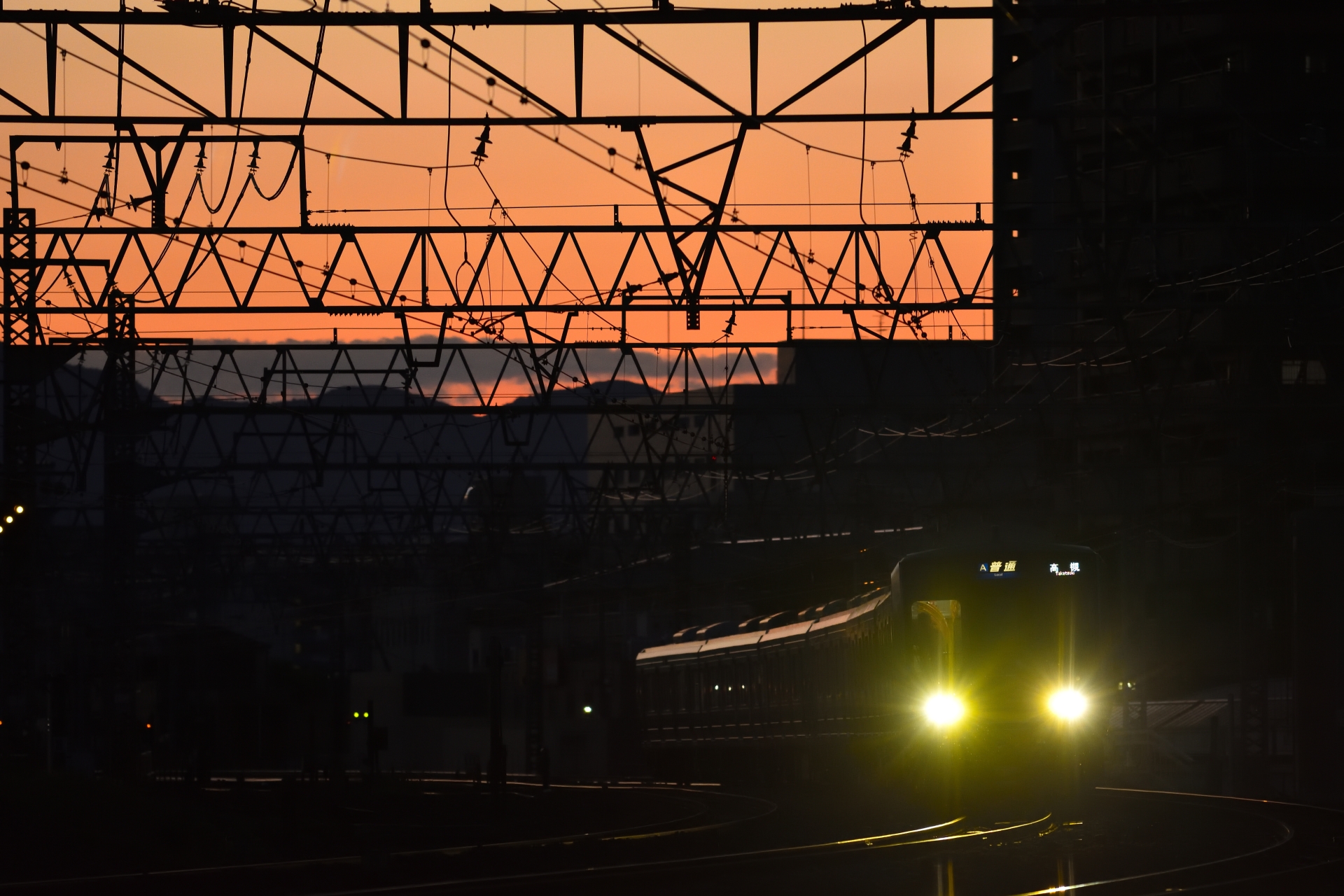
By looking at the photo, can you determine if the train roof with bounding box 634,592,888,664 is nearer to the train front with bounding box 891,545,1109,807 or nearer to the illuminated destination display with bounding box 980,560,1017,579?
the train front with bounding box 891,545,1109,807

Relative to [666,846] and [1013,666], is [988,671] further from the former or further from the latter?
[666,846]

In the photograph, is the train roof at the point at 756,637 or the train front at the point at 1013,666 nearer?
the train front at the point at 1013,666

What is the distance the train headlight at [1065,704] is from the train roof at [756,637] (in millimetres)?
3332

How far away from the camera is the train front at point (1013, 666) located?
70.8 feet

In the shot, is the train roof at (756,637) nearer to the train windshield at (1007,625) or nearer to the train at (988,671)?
the train at (988,671)

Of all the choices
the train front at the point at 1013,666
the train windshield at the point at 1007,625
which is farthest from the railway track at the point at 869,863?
the train windshield at the point at 1007,625

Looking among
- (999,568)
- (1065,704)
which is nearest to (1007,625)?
(999,568)

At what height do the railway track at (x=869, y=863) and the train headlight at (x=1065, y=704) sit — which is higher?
the train headlight at (x=1065, y=704)

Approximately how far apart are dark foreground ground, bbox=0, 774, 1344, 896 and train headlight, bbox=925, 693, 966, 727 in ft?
3.71

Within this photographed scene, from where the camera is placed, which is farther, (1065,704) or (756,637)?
(756,637)

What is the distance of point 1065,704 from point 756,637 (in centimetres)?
1523

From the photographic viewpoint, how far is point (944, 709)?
71.9 ft

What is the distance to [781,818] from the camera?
2462 centimetres

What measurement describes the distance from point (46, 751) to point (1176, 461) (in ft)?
81.9
